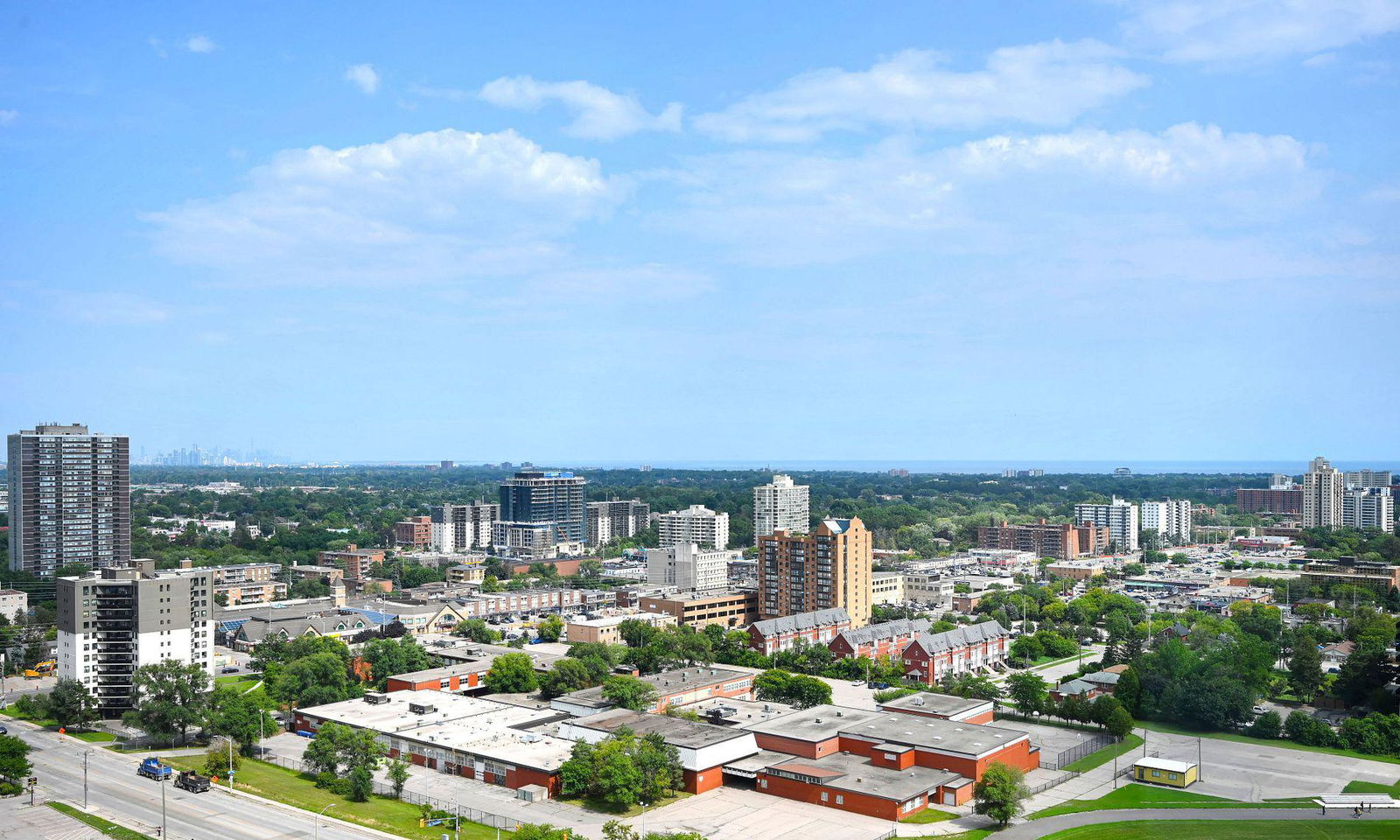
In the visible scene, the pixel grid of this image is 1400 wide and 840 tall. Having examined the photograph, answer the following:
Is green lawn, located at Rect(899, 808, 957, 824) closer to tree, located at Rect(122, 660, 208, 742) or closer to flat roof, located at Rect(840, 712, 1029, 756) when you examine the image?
flat roof, located at Rect(840, 712, 1029, 756)

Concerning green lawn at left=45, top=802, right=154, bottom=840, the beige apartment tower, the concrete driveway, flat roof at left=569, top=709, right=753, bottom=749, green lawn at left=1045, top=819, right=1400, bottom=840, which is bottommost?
the concrete driveway

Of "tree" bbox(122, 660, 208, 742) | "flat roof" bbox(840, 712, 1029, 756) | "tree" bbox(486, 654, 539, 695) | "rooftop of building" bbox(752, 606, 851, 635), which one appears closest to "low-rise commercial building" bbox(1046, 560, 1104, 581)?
"rooftop of building" bbox(752, 606, 851, 635)

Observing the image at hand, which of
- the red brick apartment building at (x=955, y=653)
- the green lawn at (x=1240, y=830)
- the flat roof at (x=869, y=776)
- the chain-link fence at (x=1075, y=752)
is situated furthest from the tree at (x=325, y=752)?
the red brick apartment building at (x=955, y=653)

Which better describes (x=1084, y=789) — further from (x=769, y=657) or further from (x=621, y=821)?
(x=769, y=657)

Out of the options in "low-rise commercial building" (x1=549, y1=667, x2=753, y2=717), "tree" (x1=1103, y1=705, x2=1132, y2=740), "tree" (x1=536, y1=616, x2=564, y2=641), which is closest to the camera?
"tree" (x1=1103, y1=705, x2=1132, y2=740)

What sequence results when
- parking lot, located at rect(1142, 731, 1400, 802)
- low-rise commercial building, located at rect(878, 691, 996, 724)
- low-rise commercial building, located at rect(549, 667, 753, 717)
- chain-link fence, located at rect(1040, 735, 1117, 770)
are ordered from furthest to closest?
1. low-rise commercial building, located at rect(549, 667, 753, 717)
2. low-rise commercial building, located at rect(878, 691, 996, 724)
3. chain-link fence, located at rect(1040, 735, 1117, 770)
4. parking lot, located at rect(1142, 731, 1400, 802)

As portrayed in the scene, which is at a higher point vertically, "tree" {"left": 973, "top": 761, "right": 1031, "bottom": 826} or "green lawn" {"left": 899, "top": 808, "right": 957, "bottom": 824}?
"tree" {"left": 973, "top": 761, "right": 1031, "bottom": 826}

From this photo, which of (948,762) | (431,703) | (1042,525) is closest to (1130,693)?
(948,762)
